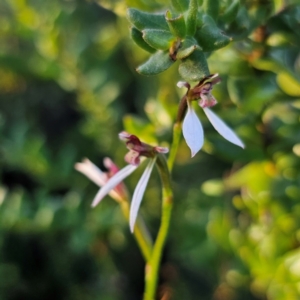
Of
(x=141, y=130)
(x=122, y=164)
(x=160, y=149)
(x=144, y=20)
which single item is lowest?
(x=122, y=164)

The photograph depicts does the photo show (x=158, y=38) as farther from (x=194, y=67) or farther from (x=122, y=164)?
(x=122, y=164)

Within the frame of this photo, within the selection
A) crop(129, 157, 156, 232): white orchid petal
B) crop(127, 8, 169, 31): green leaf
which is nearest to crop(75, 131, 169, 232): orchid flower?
crop(129, 157, 156, 232): white orchid petal

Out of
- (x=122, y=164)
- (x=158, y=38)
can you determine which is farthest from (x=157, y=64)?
(x=122, y=164)

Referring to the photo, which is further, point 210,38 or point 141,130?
point 141,130

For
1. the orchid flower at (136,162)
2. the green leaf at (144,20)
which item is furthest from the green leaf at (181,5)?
the orchid flower at (136,162)

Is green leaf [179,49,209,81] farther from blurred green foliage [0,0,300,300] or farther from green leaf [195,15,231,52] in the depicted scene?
blurred green foliage [0,0,300,300]

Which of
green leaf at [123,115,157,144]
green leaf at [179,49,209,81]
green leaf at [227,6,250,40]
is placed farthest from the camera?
green leaf at [123,115,157,144]

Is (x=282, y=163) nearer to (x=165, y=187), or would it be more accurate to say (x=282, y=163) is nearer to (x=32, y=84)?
(x=165, y=187)
